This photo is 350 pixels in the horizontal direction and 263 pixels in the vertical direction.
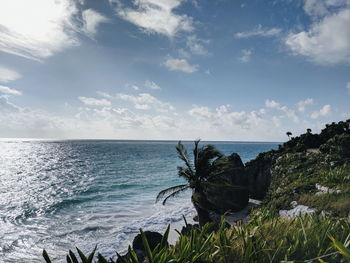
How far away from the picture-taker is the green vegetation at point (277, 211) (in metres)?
4.30

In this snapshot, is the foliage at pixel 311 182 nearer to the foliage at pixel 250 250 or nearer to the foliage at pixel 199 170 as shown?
the foliage at pixel 199 170

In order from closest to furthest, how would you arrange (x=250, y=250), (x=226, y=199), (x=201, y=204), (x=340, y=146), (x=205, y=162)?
(x=250, y=250) < (x=201, y=204) < (x=205, y=162) < (x=226, y=199) < (x=340, y=146)

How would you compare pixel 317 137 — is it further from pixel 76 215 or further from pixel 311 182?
pixel 76 215

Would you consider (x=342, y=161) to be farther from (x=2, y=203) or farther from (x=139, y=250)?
(x=2, y=203)

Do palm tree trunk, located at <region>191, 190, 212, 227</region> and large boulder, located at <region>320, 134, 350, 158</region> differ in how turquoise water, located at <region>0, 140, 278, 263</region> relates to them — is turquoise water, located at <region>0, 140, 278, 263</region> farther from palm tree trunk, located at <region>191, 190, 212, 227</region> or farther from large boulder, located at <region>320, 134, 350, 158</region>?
large boulder, located at <region>320, 134, 350, 158</region>

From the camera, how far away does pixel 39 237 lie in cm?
2395

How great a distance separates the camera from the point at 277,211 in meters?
20.4

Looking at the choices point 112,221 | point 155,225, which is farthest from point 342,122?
point 112,221

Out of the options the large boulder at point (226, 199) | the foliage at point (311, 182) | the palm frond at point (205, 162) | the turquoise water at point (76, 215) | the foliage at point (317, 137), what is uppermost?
the foliage at point (317, 137)

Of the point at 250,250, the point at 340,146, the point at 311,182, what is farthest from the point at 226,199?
the point at 250,250

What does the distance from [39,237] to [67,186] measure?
28842 millimetres

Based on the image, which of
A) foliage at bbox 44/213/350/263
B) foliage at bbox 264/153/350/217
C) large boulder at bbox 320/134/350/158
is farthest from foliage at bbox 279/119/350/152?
foliage at bbox 44/213/350/263

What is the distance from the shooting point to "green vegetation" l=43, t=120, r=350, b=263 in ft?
14.1

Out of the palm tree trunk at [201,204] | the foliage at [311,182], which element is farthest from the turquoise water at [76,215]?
the foliage at [311,182]
